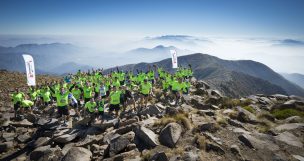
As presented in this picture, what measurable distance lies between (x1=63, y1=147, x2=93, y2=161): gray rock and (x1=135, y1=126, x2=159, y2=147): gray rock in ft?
11.1

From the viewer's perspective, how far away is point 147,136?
1419 cm

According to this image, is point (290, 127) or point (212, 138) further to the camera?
point (290, 127)

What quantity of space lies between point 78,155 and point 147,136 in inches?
169

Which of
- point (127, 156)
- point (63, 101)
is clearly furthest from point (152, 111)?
point (63, 101)

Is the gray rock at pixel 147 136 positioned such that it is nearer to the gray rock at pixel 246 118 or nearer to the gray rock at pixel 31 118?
the gray rock at pixel 246 118

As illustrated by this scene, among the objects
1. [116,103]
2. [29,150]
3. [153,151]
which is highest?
[116,103]

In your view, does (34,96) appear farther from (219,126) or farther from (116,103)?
(219,126)

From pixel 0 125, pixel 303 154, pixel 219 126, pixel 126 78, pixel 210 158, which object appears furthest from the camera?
pixel 126 78

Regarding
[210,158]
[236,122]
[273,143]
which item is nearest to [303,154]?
[273,143]

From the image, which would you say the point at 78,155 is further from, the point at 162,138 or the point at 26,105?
the point at 26,105

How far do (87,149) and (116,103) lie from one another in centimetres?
583

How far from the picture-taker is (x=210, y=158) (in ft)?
41.0

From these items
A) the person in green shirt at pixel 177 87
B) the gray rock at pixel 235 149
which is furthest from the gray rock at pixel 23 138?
the gray rock at pixel 235 149

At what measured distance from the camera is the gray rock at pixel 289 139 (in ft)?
48.3
